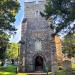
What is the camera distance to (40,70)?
129 ft

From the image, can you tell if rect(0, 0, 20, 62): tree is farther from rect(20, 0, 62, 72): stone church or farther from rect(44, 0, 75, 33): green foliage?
rect(20, 0, 62, 72): stone church

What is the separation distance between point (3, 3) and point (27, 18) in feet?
57.7

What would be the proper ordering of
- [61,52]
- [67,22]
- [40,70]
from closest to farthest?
[67,22], [40,70], [61,52]

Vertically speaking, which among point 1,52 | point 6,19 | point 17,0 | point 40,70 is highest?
point 17,0

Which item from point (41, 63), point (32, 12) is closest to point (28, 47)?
point (41, 63)

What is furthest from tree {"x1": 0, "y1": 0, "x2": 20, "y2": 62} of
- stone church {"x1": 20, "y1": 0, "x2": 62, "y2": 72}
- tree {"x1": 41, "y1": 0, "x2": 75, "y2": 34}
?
stone church {"x1": 20, "y1": 0, "x2": 62, "y2": 72}

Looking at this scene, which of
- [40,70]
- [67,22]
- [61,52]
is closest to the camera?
[67,22]

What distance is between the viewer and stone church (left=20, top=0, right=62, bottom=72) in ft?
128

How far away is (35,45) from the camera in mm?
39844

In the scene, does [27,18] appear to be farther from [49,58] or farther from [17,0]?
[17,0]

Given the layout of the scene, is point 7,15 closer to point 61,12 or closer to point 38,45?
point 61,12

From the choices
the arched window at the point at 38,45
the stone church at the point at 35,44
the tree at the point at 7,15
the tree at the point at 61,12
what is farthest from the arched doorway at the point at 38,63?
the tree at the point at 61,12

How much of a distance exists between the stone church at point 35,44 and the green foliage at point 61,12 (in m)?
14.1

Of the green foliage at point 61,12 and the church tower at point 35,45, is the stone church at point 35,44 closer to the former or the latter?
the church tower at point 35,45
